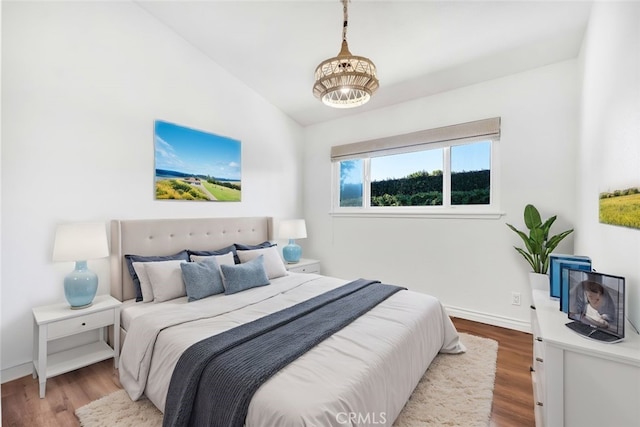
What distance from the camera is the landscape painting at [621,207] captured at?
48.6 inches

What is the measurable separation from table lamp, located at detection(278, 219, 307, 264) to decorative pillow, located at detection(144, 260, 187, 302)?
160cm

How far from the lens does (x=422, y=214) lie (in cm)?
347

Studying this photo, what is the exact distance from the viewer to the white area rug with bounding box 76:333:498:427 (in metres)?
1.65

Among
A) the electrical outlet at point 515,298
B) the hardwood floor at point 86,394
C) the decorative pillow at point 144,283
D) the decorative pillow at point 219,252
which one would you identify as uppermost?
the decorative pillow at point 219,252

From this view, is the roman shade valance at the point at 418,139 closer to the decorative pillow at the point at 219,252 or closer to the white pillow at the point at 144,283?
the decorative pillow at the point at 219,252

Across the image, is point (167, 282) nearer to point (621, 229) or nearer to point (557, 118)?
point (621, 229)

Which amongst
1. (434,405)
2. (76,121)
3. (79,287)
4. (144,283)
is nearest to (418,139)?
(434,405)

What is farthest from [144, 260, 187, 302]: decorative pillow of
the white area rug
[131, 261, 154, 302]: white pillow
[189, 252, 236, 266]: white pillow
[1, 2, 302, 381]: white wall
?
the white area rug

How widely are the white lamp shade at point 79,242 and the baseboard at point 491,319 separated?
3.52 meters

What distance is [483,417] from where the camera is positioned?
169cm

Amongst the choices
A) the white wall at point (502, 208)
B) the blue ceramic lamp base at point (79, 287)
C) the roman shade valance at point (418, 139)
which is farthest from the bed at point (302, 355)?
the roman shade valance at point (418, 139)

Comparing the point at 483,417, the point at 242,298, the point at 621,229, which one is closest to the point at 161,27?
the point at 242,298

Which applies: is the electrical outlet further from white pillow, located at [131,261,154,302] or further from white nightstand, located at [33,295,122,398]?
white nightstand, located at [33,295,122,398]

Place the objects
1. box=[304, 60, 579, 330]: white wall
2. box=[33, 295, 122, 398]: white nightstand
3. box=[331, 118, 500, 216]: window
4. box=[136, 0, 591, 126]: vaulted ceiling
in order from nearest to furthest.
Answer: box=[33, 295, 122, 398]: white nightstand → box=[136, 0, 591, 126]: vaulted ceiling → box=[304, 60, 579, 330]: white wall → box=[331, 118, 500, 216]: window
